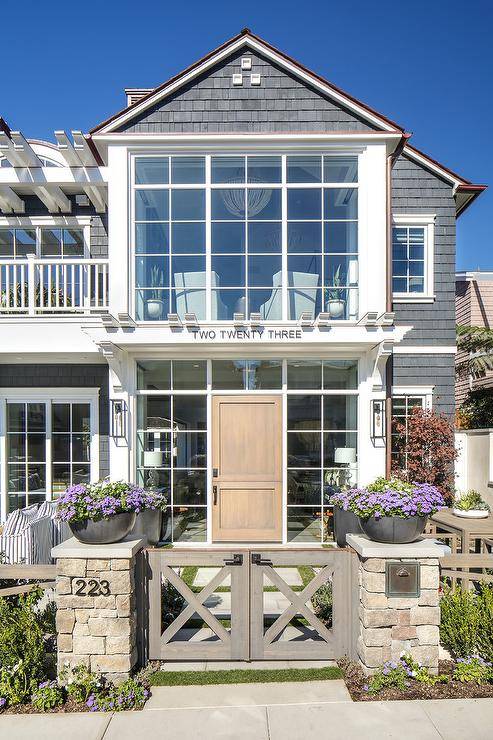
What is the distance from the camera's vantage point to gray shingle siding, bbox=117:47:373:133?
301 inches

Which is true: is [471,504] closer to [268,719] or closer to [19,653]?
[268,719]

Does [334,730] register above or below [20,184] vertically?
below

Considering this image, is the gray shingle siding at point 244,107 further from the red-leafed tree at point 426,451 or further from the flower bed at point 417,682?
the flower bed at point 417,682

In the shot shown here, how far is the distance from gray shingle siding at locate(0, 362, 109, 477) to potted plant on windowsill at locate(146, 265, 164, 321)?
197cm

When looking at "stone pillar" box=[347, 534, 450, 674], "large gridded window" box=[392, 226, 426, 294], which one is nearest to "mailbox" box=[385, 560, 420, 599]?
"stone pillar" box=[347, 534, 450, 674]

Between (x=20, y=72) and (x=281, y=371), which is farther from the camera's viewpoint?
(x=20, y=72)

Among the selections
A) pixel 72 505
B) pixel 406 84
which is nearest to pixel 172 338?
pixel 72 505

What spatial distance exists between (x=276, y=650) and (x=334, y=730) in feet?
2.99

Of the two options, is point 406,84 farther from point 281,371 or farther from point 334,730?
point 334,730

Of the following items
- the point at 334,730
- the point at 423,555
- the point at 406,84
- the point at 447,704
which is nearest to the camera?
the point at 334,730

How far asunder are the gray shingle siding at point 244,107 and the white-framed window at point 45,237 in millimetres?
2381

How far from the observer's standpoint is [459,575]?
486cm

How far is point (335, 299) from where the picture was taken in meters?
7.62

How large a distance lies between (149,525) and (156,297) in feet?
10.8
